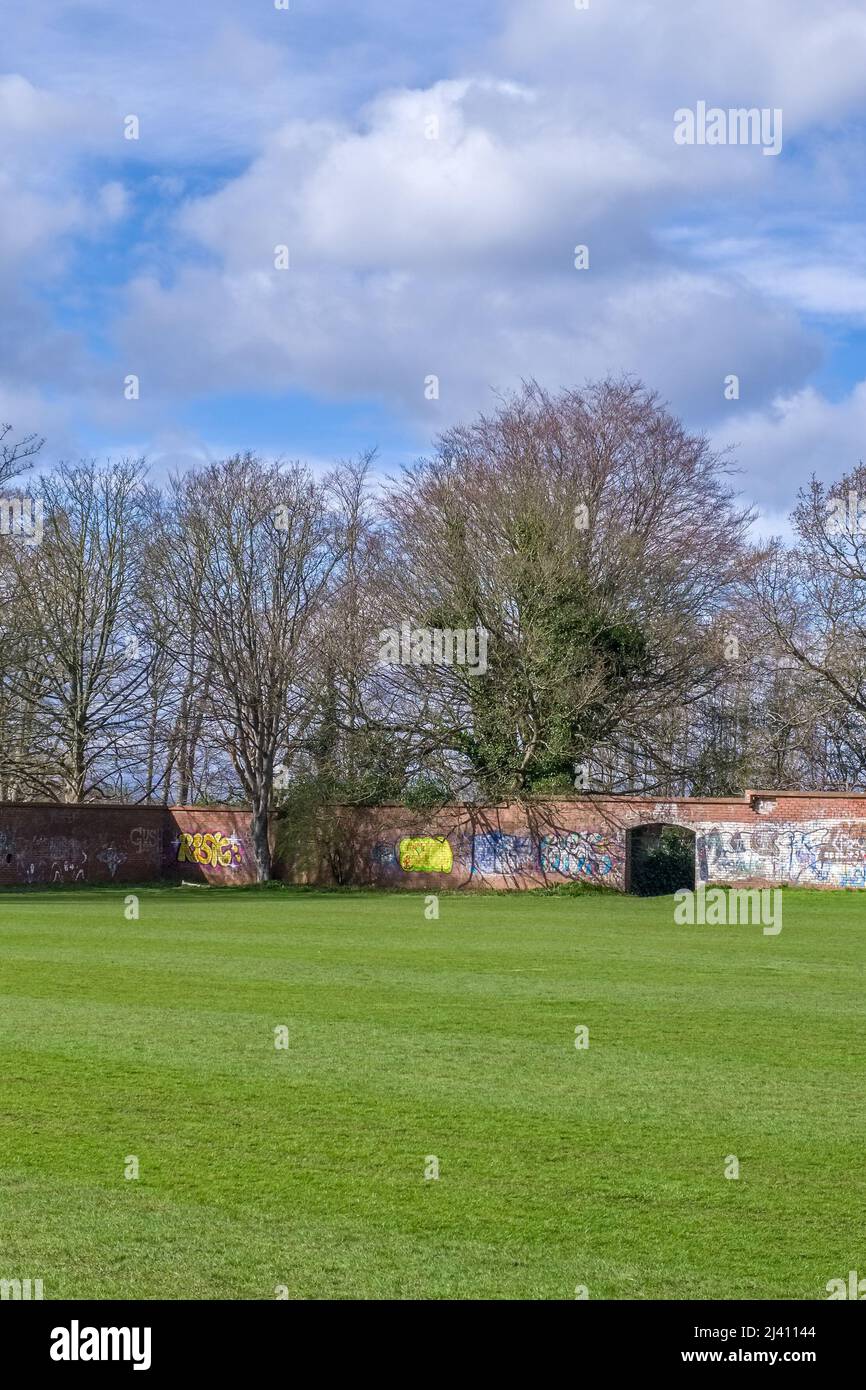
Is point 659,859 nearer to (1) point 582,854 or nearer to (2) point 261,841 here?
(1) point 582,854

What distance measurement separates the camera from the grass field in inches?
261

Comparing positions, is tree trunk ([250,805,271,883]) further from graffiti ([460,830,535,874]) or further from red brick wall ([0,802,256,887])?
graffiti ([460,830,535,874])

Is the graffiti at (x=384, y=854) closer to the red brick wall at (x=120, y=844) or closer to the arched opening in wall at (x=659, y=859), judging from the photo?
the red brick wall at (x=120, y=844)

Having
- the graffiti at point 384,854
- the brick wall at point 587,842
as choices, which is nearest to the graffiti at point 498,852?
the brick wall at point 587,842

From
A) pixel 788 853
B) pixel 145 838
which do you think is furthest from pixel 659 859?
pixel 145 838

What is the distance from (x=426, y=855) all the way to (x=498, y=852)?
2.58m

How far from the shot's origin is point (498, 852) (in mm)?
44562

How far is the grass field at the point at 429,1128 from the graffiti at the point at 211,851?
3115 centimetres

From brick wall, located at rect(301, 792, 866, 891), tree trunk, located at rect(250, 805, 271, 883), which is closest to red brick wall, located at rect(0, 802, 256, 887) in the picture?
tree trunk, located at rect(250, 805, 271, 883)

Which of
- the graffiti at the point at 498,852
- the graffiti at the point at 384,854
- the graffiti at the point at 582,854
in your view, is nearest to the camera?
the graffiti at the point at 582,854

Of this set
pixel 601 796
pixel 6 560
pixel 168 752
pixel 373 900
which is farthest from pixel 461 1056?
pixel 168 752

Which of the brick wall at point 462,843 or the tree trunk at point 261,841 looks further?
the tree trunk at point 261,841

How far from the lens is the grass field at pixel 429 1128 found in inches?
261

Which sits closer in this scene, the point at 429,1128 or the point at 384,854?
the point at 429,1128
